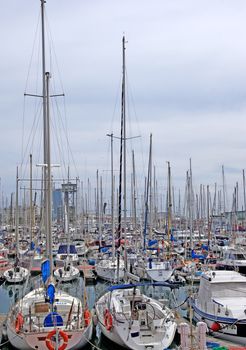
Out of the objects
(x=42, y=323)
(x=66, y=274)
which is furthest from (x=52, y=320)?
(x=66, y=274)

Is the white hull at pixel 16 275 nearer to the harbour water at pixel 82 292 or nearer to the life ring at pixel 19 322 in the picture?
the harbour water at pixel 82 292

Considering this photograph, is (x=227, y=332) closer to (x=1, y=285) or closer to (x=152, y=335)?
(x=152, y=335)

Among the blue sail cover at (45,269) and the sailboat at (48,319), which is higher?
the blue sail cover at (45,269)

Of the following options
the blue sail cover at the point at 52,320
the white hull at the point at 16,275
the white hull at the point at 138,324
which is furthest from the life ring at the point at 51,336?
the white hull at the point at 16,275

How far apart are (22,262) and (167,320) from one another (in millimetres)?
23699

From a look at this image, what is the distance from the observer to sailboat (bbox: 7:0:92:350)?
16344 millimetres

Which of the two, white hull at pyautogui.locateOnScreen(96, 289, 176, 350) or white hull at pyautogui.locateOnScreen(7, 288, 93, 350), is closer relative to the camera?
white hull at pyautogui.locateOnScreen(7, 288, 93, 350)

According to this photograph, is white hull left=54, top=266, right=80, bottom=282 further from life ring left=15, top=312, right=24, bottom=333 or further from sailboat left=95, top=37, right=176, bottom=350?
life ring left=15, top=312, right=24, bottom=333

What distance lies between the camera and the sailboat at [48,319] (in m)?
16.3

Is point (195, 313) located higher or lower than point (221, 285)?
lower

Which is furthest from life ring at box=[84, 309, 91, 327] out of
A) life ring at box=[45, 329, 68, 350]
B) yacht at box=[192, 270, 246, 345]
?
yacht at box=[192, 270, 246, 345]

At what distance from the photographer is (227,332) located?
808 inches

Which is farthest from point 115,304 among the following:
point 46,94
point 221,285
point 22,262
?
point 22,262

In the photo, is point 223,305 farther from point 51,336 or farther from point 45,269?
point 51,336
